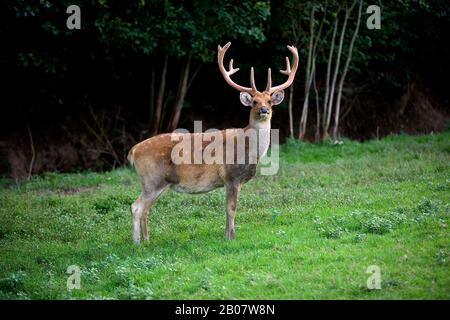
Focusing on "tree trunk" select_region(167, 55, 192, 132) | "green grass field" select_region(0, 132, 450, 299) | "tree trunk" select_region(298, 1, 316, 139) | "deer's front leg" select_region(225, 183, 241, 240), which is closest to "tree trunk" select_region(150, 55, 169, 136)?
"tree trunk" select_region(167, 55, 192, 132)

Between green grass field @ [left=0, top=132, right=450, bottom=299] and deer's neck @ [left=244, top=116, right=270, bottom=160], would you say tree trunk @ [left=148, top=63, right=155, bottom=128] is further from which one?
deer's neck @ [left=244, top=116, right=270, bottom=160]

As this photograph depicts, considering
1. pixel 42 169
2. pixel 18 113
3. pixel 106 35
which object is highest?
pixel 106 35

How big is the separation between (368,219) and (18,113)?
1150cm

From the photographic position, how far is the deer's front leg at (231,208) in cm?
1044

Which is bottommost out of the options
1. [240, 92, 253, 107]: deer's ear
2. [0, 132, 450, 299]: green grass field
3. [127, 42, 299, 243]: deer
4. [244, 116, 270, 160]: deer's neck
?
[0, 132, 450, 299]: green grass field

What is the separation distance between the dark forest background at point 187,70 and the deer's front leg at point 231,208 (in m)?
6.89

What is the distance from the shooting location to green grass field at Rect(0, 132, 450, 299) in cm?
830

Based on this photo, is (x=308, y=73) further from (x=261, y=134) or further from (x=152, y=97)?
(x=261, y=134)

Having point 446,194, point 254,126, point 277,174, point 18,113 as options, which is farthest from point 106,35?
point 446,194

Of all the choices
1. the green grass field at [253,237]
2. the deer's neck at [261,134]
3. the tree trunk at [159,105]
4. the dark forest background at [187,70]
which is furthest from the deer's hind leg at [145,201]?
the tree trunk at [159,105]

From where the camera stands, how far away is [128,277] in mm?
8766

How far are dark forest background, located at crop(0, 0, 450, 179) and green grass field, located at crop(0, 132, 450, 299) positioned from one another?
3.54 meters

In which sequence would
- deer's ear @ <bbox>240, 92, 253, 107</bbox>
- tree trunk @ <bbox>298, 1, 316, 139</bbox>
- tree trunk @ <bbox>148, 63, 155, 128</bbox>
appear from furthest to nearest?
tree trunk @ <bbox>148, 63, 155, 128</bbox>, tree trunk @ <bbox>298, 1, 316, 139</bbox>, deer's ear @ <bbox>240, 92, 253, 107</bbox>
